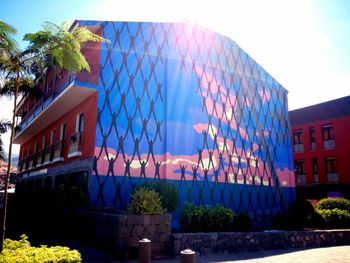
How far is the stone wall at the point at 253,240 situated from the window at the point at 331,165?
636 inches

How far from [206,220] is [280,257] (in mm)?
2750

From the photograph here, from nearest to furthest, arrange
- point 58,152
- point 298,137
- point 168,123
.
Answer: point 168,123 → point 58,152 → point 298,137

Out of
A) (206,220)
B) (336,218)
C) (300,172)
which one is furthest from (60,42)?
(300,172)

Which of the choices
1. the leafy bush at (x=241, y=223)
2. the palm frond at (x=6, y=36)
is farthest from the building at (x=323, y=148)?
the palm frond at (x=6, y=36)

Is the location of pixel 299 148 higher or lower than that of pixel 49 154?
higher

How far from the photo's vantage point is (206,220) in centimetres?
1052

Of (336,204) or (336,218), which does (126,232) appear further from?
(336,204)

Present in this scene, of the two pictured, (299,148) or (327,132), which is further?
(299,148)

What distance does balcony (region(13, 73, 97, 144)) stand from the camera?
13.4 metres

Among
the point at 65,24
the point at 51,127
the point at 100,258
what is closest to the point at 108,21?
the point at 65,24

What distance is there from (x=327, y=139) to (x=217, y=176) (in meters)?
17.6

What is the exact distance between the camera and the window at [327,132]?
91.0ft

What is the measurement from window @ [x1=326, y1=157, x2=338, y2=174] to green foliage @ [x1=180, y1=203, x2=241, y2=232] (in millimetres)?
20646

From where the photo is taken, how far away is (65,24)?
6.82 m
